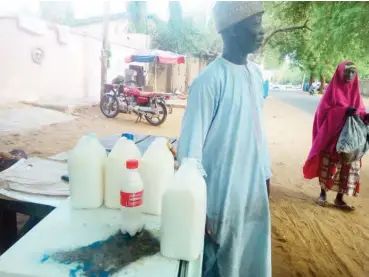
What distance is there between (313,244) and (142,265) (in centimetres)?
201

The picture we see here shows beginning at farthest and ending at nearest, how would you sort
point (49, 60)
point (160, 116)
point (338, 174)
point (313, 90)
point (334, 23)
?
point (313, 90), point (160, 116), point (49, 60), point (334, 23), point (338, 174)

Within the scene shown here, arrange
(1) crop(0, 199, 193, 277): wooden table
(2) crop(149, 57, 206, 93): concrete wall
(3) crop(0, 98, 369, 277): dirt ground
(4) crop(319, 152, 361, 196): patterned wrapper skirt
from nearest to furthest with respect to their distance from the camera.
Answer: (1) crop(0, 199, 193, 277): wooden table < (3) crop(0, 98, 369, 277): dirt ground < (4) crop(319, 152, 361, 196): patterned wrapper skirt < (2) crop(149, 57, 206, 93): concrete wall

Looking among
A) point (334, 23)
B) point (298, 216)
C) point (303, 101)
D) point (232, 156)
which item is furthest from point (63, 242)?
point (303, 101)

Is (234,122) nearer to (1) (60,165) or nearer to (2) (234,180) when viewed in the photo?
(2) (234,180)

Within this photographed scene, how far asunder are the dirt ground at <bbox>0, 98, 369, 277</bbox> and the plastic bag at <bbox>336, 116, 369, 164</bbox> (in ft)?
2.00

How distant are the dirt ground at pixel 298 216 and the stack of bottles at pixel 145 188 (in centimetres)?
144

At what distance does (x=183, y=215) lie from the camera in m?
0.82

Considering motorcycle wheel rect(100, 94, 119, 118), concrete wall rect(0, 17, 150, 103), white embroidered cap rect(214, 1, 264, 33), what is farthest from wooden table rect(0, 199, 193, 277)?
motorcycle wheel rect(100, 94, 119, 118)

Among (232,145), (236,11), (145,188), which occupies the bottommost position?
(145,188)

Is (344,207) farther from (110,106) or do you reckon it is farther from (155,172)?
(110,106)

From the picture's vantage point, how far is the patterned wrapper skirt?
9.59 ft

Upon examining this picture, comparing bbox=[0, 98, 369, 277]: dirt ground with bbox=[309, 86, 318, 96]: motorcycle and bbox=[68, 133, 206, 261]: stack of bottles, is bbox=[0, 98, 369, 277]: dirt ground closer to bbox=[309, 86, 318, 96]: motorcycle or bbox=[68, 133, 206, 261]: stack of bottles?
bbox=[68, 133, 206, 261]: stack of bottles

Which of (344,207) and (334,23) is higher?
(334,23)

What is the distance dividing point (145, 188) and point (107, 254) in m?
0.25
